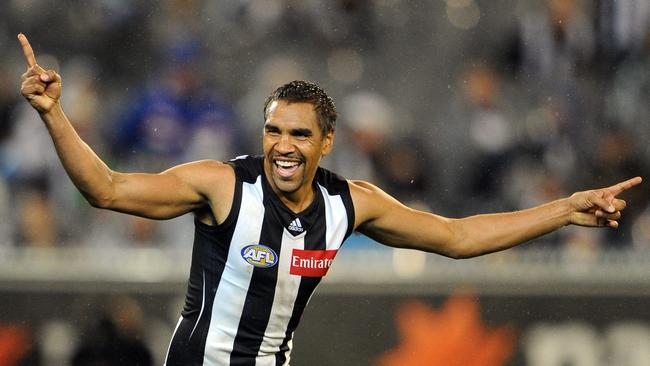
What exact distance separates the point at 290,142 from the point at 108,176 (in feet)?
2.63

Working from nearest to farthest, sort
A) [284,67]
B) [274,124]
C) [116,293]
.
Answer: [274,124], [116,293], [284,67]

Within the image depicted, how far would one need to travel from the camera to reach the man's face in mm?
4777

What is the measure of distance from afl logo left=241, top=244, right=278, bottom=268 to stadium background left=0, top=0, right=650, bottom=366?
10.3ft

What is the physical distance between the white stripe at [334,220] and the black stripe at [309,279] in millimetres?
21

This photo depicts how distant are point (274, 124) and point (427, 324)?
363 centimetres

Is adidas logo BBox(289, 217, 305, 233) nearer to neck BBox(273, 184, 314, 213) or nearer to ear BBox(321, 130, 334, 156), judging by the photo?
neck BBox(273, 184, 314, 213)

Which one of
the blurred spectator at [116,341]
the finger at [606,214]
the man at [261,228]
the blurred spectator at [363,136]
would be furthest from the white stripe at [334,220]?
the blurred spectator at [363,136]

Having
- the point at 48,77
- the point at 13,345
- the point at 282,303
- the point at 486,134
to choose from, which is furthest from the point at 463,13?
the point at 48,77

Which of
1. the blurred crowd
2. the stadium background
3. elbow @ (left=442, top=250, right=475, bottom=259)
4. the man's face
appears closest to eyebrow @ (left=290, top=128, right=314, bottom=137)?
the man's face

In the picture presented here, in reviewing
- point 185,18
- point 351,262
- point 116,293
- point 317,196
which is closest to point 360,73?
point 185,18

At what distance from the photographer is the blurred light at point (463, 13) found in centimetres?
1105

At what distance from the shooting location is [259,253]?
4801mm

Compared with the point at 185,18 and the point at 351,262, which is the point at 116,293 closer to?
the point at 351,262

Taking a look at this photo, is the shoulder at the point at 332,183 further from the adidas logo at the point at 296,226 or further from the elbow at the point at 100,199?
the elbow at the point at 100,199
